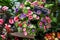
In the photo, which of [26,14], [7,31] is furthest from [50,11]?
[7,31]

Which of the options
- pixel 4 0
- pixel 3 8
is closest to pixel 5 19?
pixel 3 8

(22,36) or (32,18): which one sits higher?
(32,18)

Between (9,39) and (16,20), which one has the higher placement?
(16,20)

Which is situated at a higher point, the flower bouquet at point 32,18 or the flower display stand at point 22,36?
the flower bouquet at point 32,18

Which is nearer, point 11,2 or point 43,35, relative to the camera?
point 43,35

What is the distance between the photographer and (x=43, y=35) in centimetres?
188

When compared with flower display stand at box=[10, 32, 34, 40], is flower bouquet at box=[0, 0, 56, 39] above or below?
above

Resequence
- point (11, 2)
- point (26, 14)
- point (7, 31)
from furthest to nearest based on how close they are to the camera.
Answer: point (11, 2) → point (7, 31) → point (26, 14)

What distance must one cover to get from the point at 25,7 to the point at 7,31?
0.38 metres

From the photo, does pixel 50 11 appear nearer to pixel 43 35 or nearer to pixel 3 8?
pixel 43 35

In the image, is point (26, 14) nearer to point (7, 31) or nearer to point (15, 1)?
point (7, 31)

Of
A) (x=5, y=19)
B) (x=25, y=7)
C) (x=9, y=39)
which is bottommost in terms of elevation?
(x=9, y=39)

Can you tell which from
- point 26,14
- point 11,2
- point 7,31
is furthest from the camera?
point 11,2

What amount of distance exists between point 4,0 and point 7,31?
1.34ft
